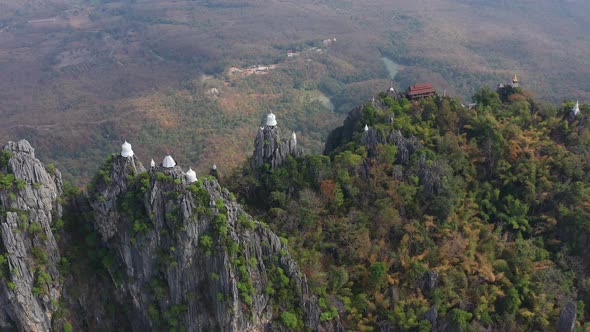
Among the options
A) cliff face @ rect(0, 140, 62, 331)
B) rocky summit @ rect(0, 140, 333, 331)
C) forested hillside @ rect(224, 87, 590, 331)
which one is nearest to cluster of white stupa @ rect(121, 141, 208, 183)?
rocky summit @ rect(0, 140, 333, 331)

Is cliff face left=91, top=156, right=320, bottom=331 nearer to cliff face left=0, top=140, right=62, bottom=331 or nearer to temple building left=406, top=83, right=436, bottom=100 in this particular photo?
cliff face left=0, top=140, right=62, bottom=331

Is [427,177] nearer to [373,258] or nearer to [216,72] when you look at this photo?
[373,258]

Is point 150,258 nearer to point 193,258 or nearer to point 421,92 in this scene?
point 193,258

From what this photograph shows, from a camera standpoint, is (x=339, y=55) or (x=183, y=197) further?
(x=339, y=55)

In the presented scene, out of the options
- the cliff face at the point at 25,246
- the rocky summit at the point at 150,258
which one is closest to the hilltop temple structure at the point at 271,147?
the rocky summit at the point at 150,258

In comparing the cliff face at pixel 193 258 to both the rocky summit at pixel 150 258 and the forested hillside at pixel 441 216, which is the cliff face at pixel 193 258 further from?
the forested hillside at pixel 441 216

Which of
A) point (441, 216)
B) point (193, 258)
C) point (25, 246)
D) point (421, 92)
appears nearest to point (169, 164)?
point (193, 258)

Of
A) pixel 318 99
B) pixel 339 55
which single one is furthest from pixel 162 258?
pixel 339 55
